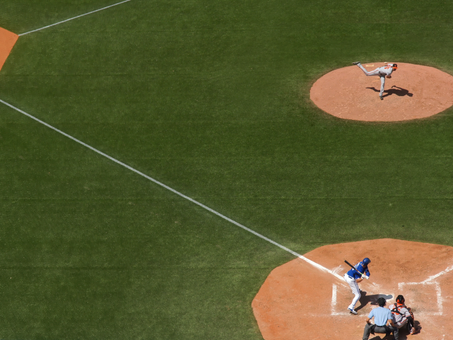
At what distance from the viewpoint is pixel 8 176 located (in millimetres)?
19672

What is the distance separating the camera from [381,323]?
13.3 metres

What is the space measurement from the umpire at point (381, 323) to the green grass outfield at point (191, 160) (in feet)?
8.55

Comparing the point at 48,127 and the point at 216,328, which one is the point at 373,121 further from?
the point at 48,127

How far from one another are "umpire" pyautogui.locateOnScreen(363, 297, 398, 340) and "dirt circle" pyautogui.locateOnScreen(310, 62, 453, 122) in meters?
8.24

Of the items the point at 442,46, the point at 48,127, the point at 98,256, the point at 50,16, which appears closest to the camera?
the point at 98,256

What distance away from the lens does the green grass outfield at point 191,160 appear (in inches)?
627

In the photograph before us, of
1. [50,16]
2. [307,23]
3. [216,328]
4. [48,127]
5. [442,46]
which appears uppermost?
[50,16]

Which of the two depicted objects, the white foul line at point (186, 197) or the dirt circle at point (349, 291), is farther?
the white foul line at point (186, 197)

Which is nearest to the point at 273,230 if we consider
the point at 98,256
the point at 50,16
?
the point at 98,256

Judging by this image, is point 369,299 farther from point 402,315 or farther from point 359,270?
point 402,315

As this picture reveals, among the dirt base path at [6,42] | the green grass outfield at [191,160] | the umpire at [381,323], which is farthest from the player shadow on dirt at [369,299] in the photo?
the dirt base path at [6,42]

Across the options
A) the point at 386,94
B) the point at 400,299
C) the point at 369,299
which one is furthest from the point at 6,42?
the point at 400,299

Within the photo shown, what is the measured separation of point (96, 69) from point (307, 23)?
8.01m

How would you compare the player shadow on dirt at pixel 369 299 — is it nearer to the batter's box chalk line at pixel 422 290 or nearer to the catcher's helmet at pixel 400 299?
the batter's box chalk line at pixel 422 290
